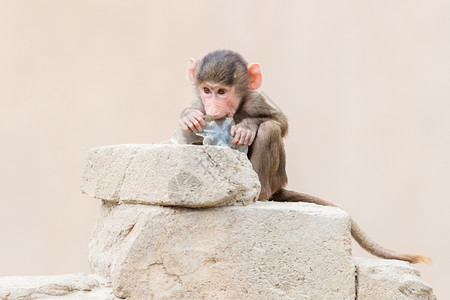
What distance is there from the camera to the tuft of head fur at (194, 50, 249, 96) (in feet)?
12.5

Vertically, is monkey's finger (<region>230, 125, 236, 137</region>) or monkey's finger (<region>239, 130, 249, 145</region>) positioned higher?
monkey's finger (<region>230, 125, 236, 137</region>)

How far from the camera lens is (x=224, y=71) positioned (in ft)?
12.5

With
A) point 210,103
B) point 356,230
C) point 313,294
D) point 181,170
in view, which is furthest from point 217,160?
point 356,230

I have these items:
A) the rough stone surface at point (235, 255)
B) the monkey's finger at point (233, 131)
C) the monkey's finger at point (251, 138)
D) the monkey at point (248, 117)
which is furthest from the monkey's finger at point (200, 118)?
the rough stone surface at point (235, 255)

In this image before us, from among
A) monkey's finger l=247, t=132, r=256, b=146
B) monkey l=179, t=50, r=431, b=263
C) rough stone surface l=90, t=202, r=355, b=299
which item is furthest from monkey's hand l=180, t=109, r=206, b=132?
rough stone surface l=90, t=202, r=355, b=299

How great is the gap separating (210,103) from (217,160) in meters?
0.98

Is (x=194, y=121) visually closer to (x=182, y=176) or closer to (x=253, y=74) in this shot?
(x=253, y=74)

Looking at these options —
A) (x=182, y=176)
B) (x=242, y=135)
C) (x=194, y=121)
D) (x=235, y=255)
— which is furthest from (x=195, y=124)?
(x=235, y=255)

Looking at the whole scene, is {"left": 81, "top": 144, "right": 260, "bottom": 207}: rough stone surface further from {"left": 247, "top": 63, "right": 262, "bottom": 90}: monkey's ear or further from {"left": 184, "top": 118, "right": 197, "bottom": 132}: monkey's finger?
{"left": 247, "top": 63, "right": 262, "bottom": 90}: monkey's ear

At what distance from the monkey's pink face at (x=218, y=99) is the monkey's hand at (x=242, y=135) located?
0.21 metres

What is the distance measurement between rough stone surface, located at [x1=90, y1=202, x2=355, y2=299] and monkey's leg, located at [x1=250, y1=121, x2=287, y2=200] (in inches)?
29.0

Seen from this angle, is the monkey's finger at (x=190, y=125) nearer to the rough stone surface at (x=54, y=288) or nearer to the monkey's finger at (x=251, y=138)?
the monkey's finger at (x=251, y=138)

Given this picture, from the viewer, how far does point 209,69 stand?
3811 mm

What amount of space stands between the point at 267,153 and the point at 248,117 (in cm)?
38
